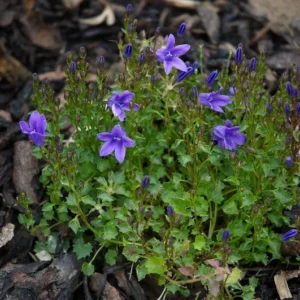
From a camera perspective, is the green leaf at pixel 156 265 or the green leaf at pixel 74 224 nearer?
the green leaf at pixel 156 265

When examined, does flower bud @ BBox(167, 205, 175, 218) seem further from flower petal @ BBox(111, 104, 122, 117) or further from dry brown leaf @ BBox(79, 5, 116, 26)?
dry brown leaf @ BBox(79, 5, 116, 26)

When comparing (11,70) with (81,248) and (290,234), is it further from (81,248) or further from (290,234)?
(290,234)

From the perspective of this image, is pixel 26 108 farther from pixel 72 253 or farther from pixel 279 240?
pixel 279 240

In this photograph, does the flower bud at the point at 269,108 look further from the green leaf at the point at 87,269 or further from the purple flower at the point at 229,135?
the green leaf at the point at 87,269

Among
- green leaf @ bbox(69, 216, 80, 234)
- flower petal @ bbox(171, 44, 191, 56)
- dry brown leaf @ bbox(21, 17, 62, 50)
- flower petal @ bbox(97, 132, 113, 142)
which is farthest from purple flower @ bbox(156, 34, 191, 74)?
dry brown leaf @ bbox(21, 17, 62, 50)

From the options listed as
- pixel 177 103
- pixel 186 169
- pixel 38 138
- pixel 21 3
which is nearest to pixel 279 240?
pixel 186 169

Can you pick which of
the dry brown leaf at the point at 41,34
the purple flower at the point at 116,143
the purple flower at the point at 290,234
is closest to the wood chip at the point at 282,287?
the purple flower at the point at 290,234
